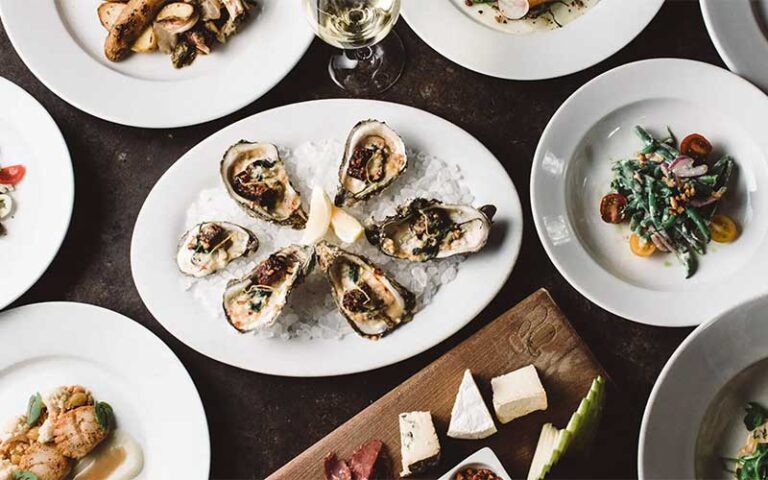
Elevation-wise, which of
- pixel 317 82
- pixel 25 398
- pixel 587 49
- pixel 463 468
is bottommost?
pixel 25 398

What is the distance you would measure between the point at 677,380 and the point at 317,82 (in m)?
1.24

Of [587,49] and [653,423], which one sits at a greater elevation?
[587,49]

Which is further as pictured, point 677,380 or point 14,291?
point 14,291

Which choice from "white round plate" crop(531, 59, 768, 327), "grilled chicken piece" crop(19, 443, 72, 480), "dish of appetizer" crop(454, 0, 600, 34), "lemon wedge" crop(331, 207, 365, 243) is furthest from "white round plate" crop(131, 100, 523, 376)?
"grilled chicken piece" crop(19, 443, 72, 480)

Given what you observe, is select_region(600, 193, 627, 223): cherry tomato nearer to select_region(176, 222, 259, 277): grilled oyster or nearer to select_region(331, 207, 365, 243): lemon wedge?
select_region(331, 207, 365, 243): lemon wedge

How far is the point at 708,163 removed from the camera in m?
2.47

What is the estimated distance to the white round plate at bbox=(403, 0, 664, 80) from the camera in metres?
2.46

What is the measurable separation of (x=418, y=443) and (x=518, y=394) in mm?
281

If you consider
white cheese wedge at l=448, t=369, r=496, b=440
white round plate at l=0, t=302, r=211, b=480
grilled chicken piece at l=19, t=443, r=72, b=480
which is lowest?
grilled chicken piece at l=19, t=443, r=72, b=480

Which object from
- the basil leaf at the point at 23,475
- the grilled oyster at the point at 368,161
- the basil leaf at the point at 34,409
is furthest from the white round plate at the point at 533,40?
the basil leaf at the point at 23,475

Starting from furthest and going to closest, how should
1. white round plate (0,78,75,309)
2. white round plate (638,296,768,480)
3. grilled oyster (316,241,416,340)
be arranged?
1. white round plate (0,78,75,309)
2. grilled oyster (316,241,416,340)
3. white round plate (638,296,768,480)

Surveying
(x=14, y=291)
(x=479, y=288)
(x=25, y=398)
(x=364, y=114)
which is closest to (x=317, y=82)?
(x=364, y=114)

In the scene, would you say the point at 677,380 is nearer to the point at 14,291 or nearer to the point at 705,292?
the point at 705,292

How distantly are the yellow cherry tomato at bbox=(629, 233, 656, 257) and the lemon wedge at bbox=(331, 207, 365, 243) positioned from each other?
0.72m
